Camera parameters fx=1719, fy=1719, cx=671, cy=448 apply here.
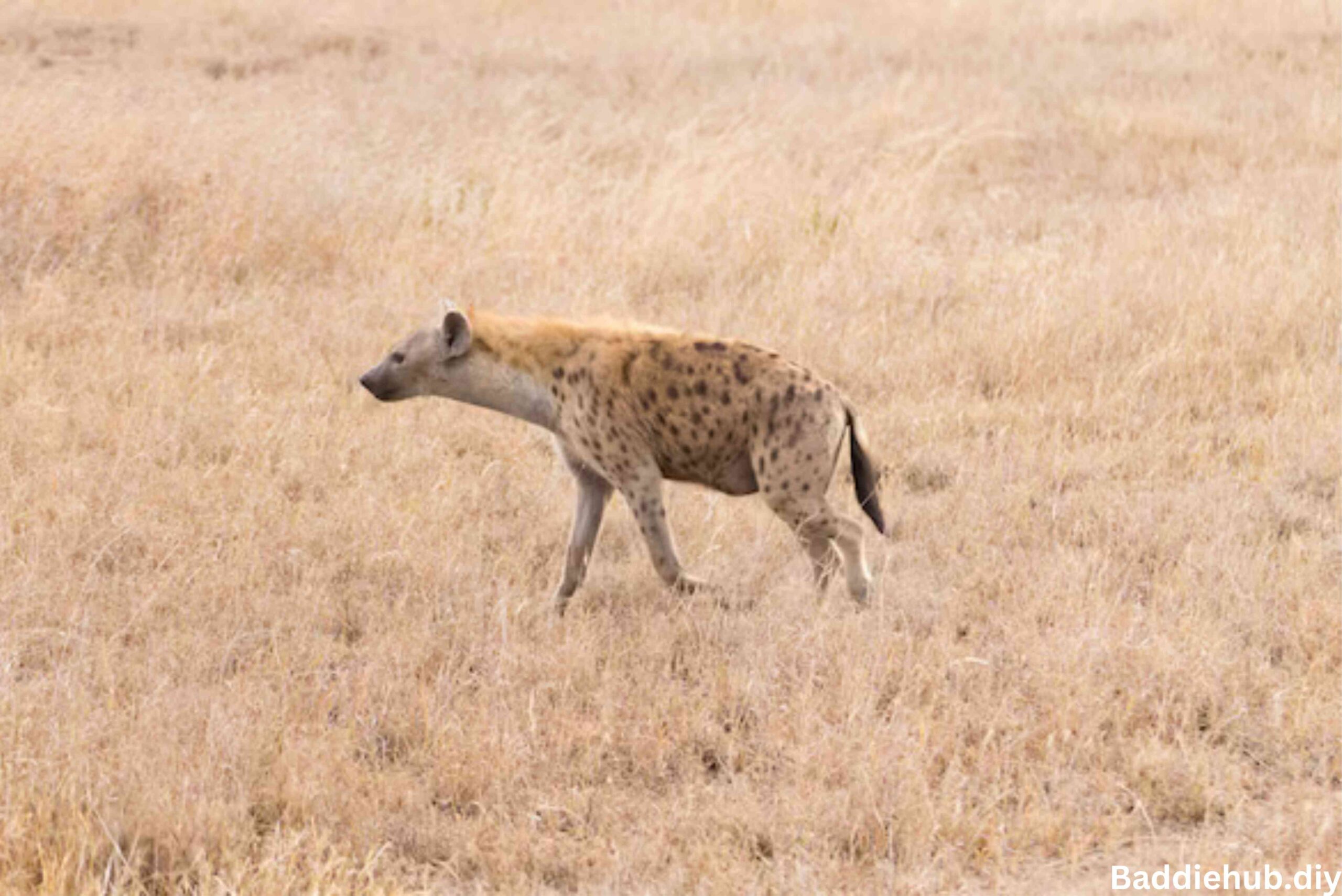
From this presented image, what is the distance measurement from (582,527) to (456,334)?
2.39 feet

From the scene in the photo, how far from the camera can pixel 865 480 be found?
5.33 metres

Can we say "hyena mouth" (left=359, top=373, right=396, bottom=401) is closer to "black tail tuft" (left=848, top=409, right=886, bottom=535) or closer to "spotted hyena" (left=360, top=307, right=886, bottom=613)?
"spotted hyena" (left=360, top=307, right=886, bottom=613)

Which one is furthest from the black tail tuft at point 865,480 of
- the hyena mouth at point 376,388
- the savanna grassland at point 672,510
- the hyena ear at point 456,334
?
the hyena mouth at point 376,388

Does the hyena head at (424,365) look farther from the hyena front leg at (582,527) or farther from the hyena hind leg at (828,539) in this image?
the hyena hind leg at (828,539)

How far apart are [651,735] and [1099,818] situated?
1120 mm

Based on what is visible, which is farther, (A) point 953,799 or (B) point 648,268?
(B) point 648,268

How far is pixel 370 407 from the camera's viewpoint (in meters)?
7.09

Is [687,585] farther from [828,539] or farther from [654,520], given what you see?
[828,539]

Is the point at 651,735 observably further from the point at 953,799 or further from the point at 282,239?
the point at 282,239

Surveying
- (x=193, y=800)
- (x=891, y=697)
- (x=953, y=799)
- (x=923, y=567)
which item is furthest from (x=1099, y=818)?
(x=193, y=800)

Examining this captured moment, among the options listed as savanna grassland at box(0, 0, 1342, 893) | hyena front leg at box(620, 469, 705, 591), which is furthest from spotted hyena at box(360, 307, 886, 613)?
savanna grassland at box(0, 0, 1342, 893)

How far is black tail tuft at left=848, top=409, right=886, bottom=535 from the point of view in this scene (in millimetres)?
5309

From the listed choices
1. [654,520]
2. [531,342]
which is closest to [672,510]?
[654,520]

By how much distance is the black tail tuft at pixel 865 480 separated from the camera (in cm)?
531
